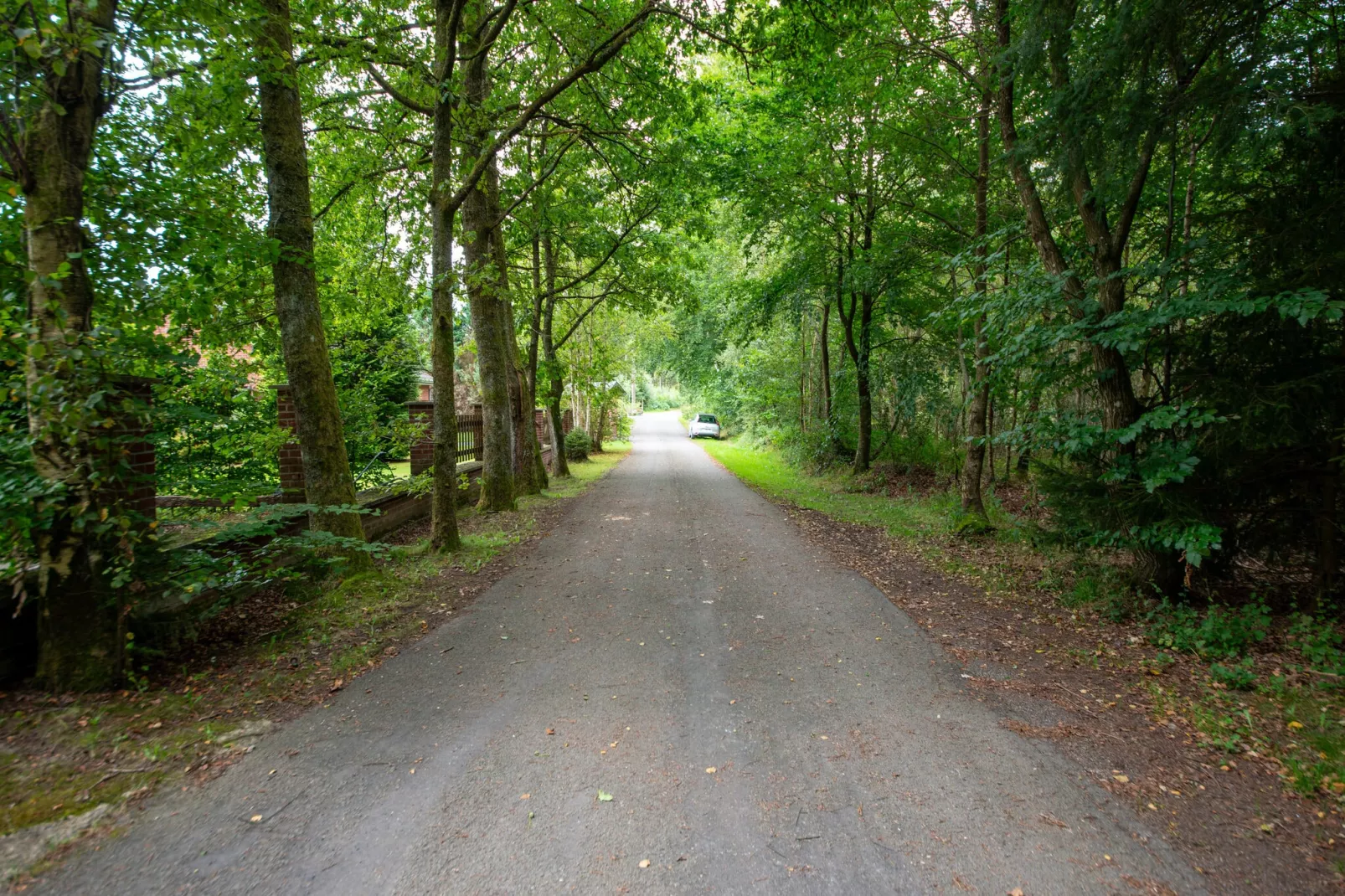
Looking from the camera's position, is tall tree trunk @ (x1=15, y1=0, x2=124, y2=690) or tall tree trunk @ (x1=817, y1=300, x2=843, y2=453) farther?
tall tree trunk @ (x1=817, y1=300, x2=843, y2=453)

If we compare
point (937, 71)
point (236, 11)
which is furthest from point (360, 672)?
point (937, 71)

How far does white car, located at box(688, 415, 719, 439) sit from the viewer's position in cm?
3534

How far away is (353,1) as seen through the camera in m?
7.27

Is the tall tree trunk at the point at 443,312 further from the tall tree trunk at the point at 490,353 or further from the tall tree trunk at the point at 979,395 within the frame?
the tall tree trunk at the point at 979,395

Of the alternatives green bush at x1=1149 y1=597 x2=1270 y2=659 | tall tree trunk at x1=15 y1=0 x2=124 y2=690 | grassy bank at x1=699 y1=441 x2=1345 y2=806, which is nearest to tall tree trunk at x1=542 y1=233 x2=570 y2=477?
tall tree trunk at x1=15 y1=0 x2=124 y2=690

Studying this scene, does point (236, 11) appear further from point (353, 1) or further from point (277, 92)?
point (353, 1)

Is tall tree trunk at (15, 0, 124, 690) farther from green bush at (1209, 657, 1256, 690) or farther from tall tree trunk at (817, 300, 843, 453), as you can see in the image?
tall tree trunk at (817, 300, 843, 453)

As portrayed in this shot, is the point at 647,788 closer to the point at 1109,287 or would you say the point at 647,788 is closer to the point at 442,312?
the point at 1109,287

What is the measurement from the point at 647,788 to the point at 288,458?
22.8 ft

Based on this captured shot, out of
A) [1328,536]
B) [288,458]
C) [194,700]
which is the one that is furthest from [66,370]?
[1328,536]

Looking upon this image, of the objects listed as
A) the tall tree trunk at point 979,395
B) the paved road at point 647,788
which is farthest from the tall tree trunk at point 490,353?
the tall tree trunk at point 979,395

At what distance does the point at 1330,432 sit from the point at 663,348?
28.2 m

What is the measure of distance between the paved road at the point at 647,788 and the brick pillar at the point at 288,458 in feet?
11.7

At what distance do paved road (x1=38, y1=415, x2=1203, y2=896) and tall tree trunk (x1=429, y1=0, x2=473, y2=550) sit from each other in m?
2.85
